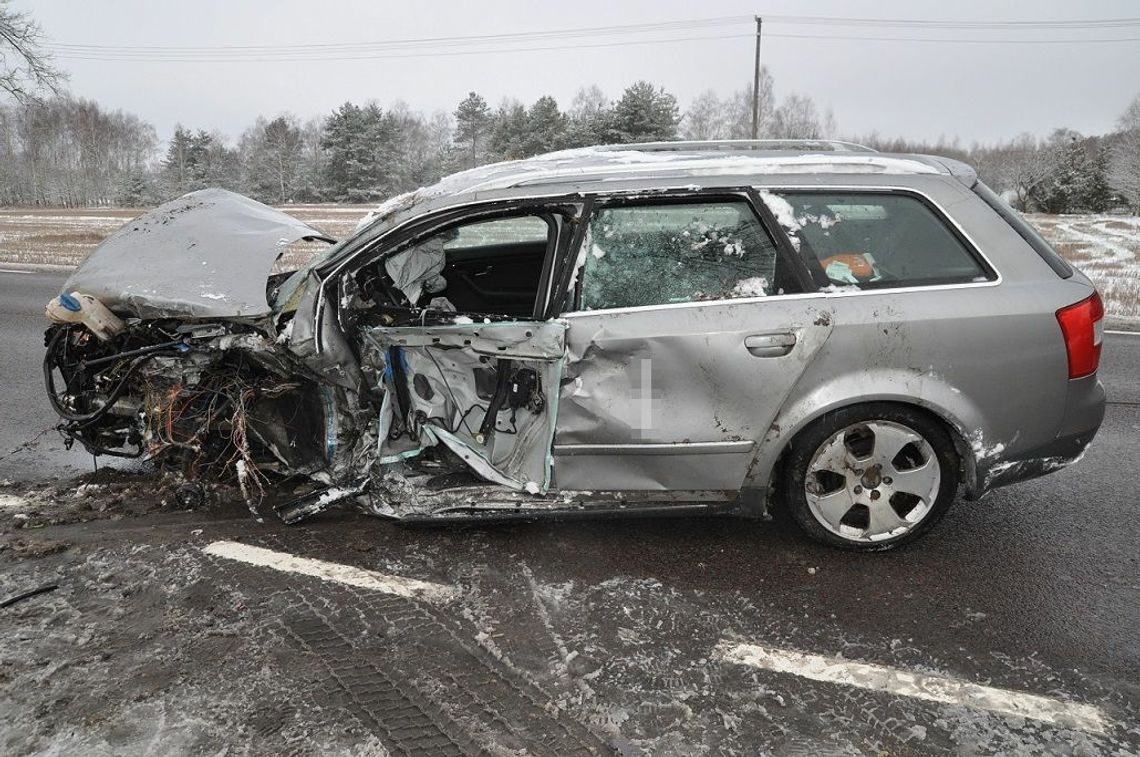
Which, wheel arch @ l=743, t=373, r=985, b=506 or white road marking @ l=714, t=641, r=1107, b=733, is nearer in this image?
white road marking @ l=714, t=641, r=1107, b=733

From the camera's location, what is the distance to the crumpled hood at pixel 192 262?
11.4ft

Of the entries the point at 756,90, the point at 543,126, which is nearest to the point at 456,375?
the point at 756,90

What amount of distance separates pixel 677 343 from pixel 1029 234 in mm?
1645

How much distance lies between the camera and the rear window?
10.1ft

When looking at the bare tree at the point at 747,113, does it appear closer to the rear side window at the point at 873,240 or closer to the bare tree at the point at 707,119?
the bare tree at the point at 707,119

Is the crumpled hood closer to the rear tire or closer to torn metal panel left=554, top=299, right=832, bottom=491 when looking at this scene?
torn metal panel left=554, top=299, right=832, bottom=491

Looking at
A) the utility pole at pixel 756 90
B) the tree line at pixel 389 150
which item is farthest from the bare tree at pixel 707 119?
the utility pole at pixel 756 90

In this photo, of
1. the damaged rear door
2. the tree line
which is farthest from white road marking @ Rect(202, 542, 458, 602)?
the tree line

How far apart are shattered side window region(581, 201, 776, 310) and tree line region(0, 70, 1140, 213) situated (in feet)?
77.6

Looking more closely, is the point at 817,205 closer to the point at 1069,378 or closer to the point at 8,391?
the point at 1069,378

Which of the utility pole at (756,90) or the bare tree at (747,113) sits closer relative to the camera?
→ the utility pole at (756,90)

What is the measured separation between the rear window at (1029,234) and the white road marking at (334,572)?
9.31 ft

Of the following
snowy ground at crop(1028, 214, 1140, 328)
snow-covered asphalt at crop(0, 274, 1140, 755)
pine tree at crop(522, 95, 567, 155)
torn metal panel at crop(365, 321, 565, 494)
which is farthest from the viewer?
pine tree at crop(522, 95, 567, 155)

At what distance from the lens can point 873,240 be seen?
9.99 feet
